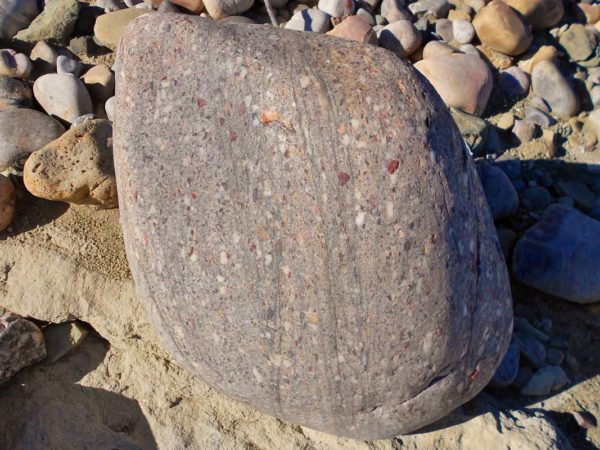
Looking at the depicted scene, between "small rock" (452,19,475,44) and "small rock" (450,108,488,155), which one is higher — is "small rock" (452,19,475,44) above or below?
above

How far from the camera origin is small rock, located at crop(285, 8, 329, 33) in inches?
124

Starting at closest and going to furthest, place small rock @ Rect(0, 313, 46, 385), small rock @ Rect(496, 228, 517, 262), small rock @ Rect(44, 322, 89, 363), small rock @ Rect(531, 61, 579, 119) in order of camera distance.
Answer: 1. small rock @ Rect(0, 313, 46, 385)
2. small rock @ Rect(44, 322, 89, 363)
3. small rock @ Rect(496, 228, 517, 262)
4. small rock @ Rect(531, 61, 579, 119)

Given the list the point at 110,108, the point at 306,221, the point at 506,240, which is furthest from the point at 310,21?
the point at 306,221

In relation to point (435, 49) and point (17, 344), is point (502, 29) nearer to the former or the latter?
point (435, 49)

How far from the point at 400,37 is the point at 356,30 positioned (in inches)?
9.6

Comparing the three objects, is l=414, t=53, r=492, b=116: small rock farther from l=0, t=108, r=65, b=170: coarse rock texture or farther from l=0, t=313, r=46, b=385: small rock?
l=0, t=313, r=46, b=385: small rock

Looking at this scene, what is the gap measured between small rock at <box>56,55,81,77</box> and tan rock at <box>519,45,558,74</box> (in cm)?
223

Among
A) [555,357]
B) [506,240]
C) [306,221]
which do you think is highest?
[306,221]

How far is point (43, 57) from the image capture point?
3.07m

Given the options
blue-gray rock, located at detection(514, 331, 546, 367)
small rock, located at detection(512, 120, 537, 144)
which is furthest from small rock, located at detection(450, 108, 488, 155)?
blue-gray rock, located at detection(514, 331, 546, 367)

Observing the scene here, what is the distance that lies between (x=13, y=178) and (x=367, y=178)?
1.71 metres

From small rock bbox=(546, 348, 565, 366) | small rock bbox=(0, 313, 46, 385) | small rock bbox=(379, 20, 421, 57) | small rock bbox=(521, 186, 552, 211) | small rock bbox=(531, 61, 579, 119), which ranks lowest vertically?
small rock bbox=(546, 348, 565, 366)

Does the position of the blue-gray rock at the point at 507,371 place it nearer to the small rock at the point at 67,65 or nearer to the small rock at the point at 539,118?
the small rock at the point at 539,118

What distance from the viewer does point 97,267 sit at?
2.51m
